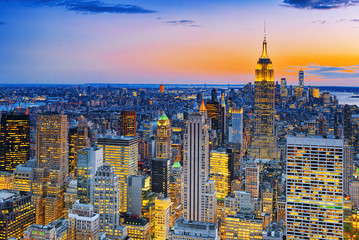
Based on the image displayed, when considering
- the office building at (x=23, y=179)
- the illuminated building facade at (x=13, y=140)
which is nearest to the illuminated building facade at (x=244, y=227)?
the office building at (x=23, y=179)

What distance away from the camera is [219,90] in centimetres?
6825

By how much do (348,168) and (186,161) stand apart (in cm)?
1830

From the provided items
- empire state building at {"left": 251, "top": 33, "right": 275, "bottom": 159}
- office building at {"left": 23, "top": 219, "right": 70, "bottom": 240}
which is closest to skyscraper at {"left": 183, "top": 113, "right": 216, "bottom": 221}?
office building at {"left": 23, "top": 219, "right": 70, "bottom": 240}

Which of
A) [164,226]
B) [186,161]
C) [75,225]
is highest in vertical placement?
[186,161]

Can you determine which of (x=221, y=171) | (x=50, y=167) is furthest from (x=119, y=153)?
(x=221, y=171)

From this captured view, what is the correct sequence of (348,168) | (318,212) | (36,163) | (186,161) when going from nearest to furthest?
(318,212), (186,161), (348,168), (36,163)

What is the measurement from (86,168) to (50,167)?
12337mm

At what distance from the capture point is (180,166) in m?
48.7

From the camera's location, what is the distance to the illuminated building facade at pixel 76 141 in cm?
5262

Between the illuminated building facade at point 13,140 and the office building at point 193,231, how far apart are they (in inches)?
1211

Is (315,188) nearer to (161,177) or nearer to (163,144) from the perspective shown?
(161,177)

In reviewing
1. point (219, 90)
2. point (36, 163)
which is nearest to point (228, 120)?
point (219, 90)

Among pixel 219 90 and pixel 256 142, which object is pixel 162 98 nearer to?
pixel 219 90

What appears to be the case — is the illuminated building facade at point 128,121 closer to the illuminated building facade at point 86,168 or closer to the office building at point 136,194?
the illuminated building facade at point 86,168
